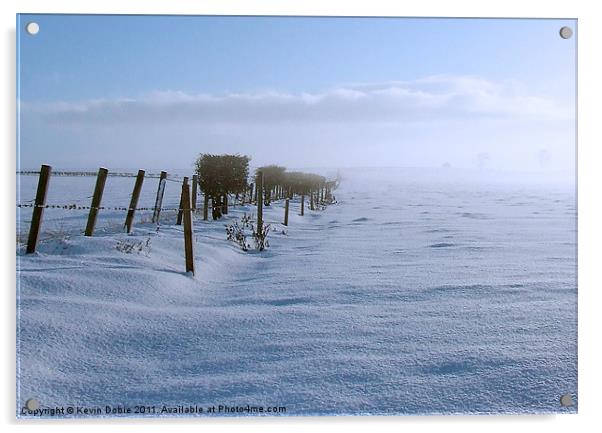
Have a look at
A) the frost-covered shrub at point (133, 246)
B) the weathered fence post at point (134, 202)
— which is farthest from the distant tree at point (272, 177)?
the frost-covered shrub at point (133, 246)

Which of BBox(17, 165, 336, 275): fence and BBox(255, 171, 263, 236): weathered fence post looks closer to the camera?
BBox(17, 165, 336, 275): fence

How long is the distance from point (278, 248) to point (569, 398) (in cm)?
254

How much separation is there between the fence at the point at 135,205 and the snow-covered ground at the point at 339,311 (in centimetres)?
8

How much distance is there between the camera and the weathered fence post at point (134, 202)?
4605 mm

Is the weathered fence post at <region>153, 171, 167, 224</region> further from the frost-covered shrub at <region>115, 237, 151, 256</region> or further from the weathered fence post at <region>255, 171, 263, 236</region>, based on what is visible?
the weathered fence post at <region>255, 171, 263, 236</region>

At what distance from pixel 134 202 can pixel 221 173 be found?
3.11ft

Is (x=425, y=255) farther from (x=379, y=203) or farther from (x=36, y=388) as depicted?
(x=36, y=388)

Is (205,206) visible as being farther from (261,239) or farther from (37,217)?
(37,217)

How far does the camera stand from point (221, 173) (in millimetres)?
4758

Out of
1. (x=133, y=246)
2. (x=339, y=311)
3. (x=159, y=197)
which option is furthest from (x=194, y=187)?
(x=339, y=311)

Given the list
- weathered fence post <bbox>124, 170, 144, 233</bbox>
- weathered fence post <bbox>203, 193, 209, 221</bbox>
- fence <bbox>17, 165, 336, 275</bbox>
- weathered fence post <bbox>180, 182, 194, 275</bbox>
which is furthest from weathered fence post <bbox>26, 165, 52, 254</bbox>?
weathered fence post <bbox>203, 193, 209, 221</bbox>

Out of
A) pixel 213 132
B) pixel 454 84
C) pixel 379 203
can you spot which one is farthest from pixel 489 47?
pixel 213 132

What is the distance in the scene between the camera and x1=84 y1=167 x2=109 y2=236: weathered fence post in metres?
4.51

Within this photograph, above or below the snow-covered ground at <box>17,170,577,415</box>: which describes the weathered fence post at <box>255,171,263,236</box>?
above
